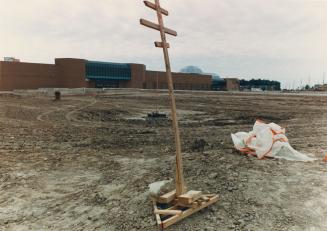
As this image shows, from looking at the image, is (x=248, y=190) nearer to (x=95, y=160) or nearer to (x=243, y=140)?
(x=243, y=140)

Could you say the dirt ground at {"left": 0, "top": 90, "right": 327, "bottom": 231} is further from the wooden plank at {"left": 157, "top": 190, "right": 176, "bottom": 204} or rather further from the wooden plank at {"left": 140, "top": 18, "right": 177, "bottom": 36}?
the wooden plank at {"left": 140, "top": 18, "right": 177, "bottom": 36}

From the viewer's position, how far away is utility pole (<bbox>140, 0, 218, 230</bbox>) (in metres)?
5.69

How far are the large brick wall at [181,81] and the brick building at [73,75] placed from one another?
0.29 metres

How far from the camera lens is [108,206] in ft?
22.0

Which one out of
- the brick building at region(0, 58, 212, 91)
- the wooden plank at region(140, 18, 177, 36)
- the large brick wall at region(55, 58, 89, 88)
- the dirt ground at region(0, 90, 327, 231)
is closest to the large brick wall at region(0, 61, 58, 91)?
the brick building at region(0, 58, 212, 91)

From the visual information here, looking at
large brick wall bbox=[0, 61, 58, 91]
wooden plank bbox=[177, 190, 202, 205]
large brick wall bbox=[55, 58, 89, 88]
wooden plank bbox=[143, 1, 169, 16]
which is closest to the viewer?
wooden plank bbox=[143, 1, 169, 16]

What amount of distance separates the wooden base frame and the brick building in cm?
6027

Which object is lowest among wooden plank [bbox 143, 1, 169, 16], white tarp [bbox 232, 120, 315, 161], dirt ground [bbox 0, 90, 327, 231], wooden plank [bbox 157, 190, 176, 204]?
dirt ground [bbox 0, 90, 327, 231]

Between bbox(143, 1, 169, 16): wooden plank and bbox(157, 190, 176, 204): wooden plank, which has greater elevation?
bbox(143, 1, 169, 16): wooden plank

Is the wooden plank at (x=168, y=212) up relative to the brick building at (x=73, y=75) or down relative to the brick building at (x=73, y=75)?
down

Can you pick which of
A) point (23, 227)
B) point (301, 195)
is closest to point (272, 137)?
point (301, 195)

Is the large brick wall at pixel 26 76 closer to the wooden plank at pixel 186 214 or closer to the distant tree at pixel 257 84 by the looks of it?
the distant tree at pixel 257 84

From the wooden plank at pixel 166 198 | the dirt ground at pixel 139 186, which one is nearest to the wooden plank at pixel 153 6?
the wooden plank at pixel 166 198

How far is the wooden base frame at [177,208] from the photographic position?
554cm
